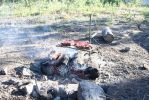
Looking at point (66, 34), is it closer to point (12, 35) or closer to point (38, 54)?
point (12, 35)

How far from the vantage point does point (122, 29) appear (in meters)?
11.5

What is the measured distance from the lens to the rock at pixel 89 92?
5.23 metres

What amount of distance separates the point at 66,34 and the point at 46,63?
12.6ft

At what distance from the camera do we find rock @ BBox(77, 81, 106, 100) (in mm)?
5232

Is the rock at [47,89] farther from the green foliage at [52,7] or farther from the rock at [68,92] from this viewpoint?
the green foliage at [52,7]

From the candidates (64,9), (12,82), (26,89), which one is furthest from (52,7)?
(26,89)

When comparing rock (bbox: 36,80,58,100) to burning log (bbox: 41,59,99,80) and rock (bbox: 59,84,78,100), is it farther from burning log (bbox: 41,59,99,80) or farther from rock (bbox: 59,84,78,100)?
burning log (bbox: 41,59,99,80)

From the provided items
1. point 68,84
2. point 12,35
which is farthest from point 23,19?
point 68,84

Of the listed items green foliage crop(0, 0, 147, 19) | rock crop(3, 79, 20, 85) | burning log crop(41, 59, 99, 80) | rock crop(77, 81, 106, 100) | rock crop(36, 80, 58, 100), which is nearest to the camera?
rock crop(77, 81, 106, 100)

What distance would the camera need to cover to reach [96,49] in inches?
345

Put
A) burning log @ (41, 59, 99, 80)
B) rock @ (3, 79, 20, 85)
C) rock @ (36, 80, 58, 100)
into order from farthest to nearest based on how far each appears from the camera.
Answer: burning log @ (41, 59, 99, 80)
rock @ (3, 79, 20, 85)
rock @ (36, 80, 58, 100)

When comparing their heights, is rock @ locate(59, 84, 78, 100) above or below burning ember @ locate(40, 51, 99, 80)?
below

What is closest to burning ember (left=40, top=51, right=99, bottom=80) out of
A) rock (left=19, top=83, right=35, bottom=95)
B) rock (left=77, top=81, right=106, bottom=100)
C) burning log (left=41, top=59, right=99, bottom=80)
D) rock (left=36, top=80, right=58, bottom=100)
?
burning log (left=41, top=59, right=99, bottom=80)

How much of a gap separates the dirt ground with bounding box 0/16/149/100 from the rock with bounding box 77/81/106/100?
1.20 feet
